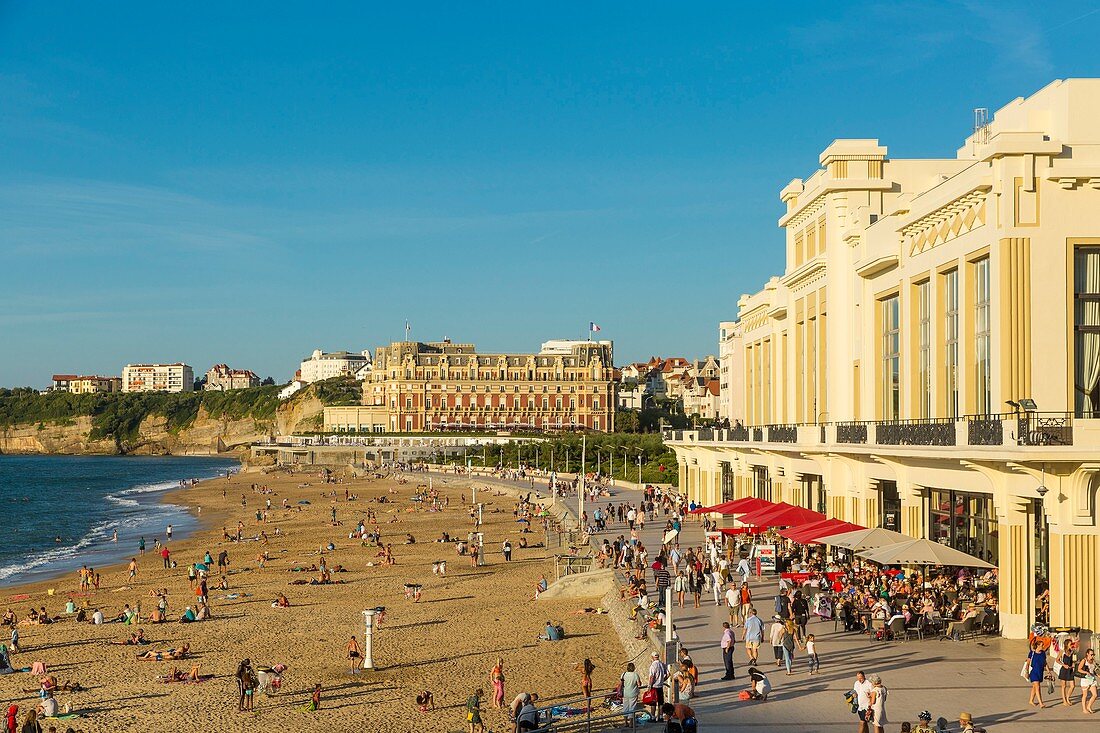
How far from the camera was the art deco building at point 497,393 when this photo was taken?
15825cm

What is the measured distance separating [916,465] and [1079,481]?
617 cm

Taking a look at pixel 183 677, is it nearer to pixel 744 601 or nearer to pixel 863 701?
pixel 744 601

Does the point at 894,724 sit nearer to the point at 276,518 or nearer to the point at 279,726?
the point at 279,726

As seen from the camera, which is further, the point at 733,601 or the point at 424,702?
the point at 733,601

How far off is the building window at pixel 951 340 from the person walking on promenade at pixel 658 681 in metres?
9.10

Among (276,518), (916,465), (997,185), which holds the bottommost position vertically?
(276,518)

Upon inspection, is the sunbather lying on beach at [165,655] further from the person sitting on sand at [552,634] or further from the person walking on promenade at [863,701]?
the person walking on promenade at [863,701]

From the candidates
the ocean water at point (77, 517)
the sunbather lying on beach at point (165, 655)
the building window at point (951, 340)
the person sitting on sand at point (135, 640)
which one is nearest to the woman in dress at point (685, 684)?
the building window at point (951, 340)

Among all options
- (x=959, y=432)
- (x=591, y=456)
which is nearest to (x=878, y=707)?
(x=959, y=432)

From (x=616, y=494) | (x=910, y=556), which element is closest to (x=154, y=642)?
(x=910, y=556)

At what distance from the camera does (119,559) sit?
52156 mm

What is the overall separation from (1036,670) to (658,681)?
224 inches

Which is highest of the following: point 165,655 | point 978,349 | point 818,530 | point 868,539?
point 978,349

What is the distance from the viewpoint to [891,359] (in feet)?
92.6
